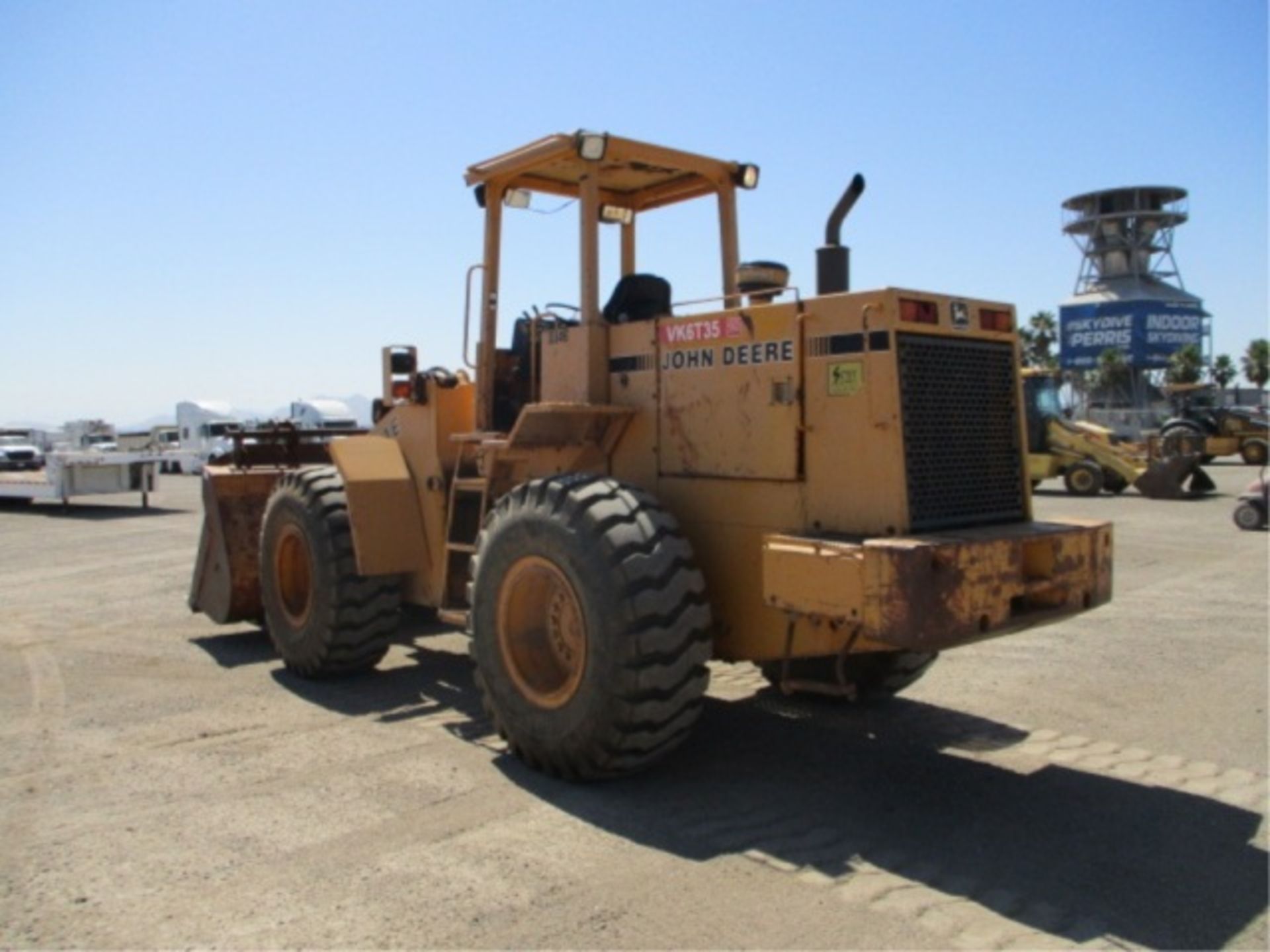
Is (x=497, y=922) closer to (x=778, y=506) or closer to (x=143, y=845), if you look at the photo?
(x=143, y=845)

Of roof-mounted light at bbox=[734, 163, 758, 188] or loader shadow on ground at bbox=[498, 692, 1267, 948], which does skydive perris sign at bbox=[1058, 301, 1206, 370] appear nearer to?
roof-mounted light at bbox=[734, 163, 758, 188]

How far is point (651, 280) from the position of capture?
657 centimetres

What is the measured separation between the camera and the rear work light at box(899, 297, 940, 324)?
4906 millimetres

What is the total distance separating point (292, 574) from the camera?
7.95 metres

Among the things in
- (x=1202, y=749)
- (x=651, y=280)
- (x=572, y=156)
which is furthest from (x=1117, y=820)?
(x=572, y=156)

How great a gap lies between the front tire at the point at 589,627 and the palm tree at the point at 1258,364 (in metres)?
82.6

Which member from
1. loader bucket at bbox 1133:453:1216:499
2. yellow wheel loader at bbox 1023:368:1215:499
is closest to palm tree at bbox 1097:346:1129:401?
yellow wheel loader at bbox 1023:368:1215:499

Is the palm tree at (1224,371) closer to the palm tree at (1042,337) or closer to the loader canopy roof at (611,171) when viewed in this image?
the palm tree at (1042,337)

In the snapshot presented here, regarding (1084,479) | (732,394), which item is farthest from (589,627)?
(1084,479)

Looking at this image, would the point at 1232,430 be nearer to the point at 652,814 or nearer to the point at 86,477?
the point at 86,477

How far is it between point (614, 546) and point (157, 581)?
9.26 metres

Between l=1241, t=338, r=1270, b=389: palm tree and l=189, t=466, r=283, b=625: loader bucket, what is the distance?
3199 inches

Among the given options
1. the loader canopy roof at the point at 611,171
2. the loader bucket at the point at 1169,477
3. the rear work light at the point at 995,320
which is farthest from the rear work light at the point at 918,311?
the loader bucket at the point at 1169,477

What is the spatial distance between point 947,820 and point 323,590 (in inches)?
168
